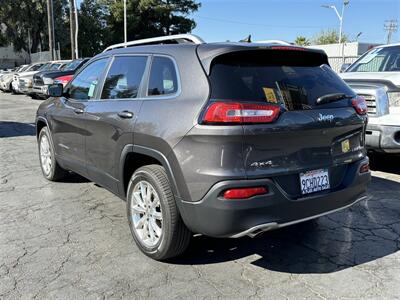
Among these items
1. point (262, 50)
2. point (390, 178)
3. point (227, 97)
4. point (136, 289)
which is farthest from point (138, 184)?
point (390, 178)

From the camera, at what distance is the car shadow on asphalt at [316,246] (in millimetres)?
3631

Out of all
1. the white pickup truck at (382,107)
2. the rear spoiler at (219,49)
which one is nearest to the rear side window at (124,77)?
the rear spoiler at (219,49)

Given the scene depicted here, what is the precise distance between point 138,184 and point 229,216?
1.05 meters

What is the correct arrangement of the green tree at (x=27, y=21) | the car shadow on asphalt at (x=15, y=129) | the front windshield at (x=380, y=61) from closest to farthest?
the front windshield at (x=380, y=61) → the car shadow on asphalt at (x=15, y=129) → the green tree at (x=27, y=21)

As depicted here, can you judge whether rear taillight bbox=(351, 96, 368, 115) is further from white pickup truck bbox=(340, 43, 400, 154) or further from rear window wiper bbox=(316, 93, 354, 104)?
white pickup truck bbox=(340, 43, 400, 154)

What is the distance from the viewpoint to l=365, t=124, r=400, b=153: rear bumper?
5844 mm

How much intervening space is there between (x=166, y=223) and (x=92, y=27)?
5188 cm

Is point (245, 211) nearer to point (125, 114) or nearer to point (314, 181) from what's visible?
point (314, 181)

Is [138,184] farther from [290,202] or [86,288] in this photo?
[290,202]

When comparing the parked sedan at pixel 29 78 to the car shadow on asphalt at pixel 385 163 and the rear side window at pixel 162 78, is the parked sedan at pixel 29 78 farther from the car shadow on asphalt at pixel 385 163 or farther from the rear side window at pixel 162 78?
the rear side window at pixel 162 78

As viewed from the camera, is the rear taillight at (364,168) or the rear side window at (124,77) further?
the rear side window at (124,77)

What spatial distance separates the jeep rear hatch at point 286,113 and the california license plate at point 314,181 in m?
0.02

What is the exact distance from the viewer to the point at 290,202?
3156mm

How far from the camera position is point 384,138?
5.91m
